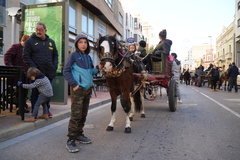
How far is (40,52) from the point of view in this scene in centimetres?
→ 524

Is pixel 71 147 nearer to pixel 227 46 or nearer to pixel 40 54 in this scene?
pixel 40 54

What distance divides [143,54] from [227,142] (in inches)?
166

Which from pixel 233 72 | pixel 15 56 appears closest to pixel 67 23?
pixel 15 56

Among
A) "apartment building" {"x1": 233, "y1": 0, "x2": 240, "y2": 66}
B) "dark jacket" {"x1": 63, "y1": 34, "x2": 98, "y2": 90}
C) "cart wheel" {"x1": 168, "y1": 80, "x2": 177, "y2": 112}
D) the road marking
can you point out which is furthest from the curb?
"apartment building" {"x1": 233, "y1": 0, "x2": 240, "y2": 66}

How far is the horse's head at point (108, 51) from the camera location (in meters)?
4.04

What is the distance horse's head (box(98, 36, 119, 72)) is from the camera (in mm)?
4039

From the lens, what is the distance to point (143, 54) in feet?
25.0

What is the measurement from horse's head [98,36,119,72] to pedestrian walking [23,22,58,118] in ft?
5.28

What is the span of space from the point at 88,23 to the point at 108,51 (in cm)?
1657

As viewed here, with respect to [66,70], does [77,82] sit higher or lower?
lower

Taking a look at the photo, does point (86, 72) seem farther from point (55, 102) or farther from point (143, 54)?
point (55, 102)

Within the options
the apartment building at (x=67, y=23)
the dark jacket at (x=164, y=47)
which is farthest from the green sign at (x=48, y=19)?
the dark jacket at (x=164, y=47)

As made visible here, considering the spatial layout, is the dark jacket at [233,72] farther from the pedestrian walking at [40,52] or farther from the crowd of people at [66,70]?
the pedestrian walking at [40,52]

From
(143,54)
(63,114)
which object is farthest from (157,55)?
(63,114)
